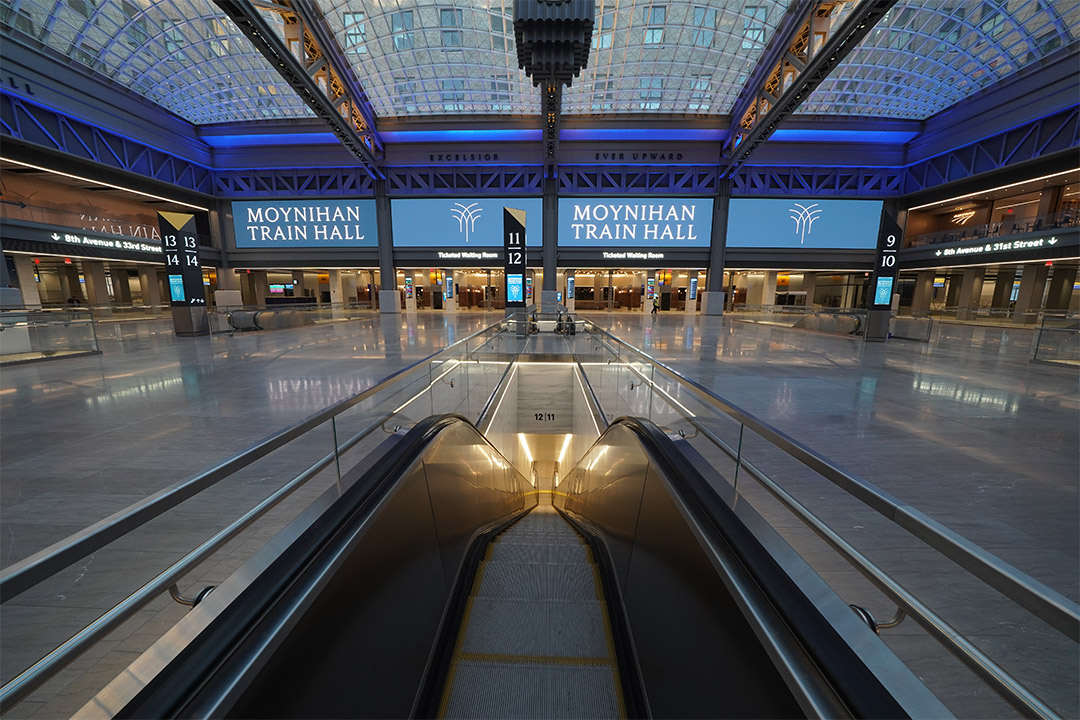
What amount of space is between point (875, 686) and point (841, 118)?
3420 cm

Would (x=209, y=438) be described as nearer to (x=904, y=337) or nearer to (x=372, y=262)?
(x=904, y=337)

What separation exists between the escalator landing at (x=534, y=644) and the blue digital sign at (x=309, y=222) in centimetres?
2915

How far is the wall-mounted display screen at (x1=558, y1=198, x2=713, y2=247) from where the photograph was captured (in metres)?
27.5

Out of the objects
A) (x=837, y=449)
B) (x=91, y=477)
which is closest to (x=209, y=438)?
(x=91, y=477)

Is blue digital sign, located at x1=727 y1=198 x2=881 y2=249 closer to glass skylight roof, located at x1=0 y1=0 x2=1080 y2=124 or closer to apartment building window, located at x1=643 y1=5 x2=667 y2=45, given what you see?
glass skylight roof, located at x1=0 y1=0 x2=1080 y2=124

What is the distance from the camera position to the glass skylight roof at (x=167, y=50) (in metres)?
17.7

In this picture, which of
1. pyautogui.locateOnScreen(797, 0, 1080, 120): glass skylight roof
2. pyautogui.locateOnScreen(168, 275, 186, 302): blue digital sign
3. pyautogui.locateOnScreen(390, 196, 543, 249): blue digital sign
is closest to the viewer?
pyautogui.locateOnScreen(168, 275, 186, 302): blue digital sign

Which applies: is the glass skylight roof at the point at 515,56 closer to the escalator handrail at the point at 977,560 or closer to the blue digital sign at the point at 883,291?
the blue digital sign at the point at 883,291

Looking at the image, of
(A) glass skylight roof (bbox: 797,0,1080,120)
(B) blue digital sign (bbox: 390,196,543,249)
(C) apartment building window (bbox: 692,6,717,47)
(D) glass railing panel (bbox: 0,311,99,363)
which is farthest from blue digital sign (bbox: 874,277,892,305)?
(D) glass railing panel (bbox: 0,311,99,363)

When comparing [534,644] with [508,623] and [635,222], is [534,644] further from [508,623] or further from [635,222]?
[635,222]

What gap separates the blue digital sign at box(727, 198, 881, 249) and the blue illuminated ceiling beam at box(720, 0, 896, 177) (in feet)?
13.2

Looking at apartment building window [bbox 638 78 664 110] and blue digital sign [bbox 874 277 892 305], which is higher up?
apartment building window [bbox 638 78 664 110]

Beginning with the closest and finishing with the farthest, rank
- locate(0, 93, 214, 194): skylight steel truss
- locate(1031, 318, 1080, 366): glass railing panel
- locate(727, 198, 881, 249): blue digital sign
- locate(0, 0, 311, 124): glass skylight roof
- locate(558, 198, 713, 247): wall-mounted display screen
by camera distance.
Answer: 1. locate(1031, 318, 1080, 366): glass railing panel
2. locate(0, 0, 311, 124): glass skylight roof
3. locate(0, 93, 214, 194): skylight steel truss
4. locate(727, 198, 881, 249): blue digital sign
5. locate(558, 198, 713, 247): wall-mounted display screen

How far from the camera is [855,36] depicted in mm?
14773
